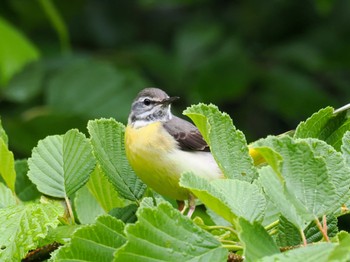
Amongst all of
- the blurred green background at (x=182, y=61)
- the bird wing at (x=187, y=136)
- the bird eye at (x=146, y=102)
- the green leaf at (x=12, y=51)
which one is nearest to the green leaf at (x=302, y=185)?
the bird wing at (x=187, y=136)

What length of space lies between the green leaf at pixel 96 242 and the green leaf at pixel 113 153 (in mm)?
346

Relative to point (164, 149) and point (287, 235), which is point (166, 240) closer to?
point (287, 235)

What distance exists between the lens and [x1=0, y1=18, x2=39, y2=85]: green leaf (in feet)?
16.5

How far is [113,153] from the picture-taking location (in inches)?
70.6

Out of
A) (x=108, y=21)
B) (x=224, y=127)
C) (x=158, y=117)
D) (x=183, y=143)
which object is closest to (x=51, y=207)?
(x=224, y=127)

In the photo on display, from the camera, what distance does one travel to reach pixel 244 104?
6.33m

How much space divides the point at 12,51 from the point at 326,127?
3664 mm

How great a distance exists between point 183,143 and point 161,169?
0.96ft

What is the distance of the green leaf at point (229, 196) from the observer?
1.29 m

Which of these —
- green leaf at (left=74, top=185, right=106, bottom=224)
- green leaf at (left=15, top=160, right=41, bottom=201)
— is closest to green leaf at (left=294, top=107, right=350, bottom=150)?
green leaf at (left=74, top=185, right=106, bottom=224)

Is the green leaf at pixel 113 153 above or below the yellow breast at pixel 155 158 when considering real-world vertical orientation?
below

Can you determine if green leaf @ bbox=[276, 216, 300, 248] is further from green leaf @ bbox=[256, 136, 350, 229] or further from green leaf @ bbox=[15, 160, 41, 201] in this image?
green leaf @ bbox=[15, 160, 41, 201]

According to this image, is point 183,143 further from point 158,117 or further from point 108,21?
point 108,21

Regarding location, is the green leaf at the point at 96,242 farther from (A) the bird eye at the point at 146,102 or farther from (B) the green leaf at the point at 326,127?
(A) the bird eye at the point at 146,102
